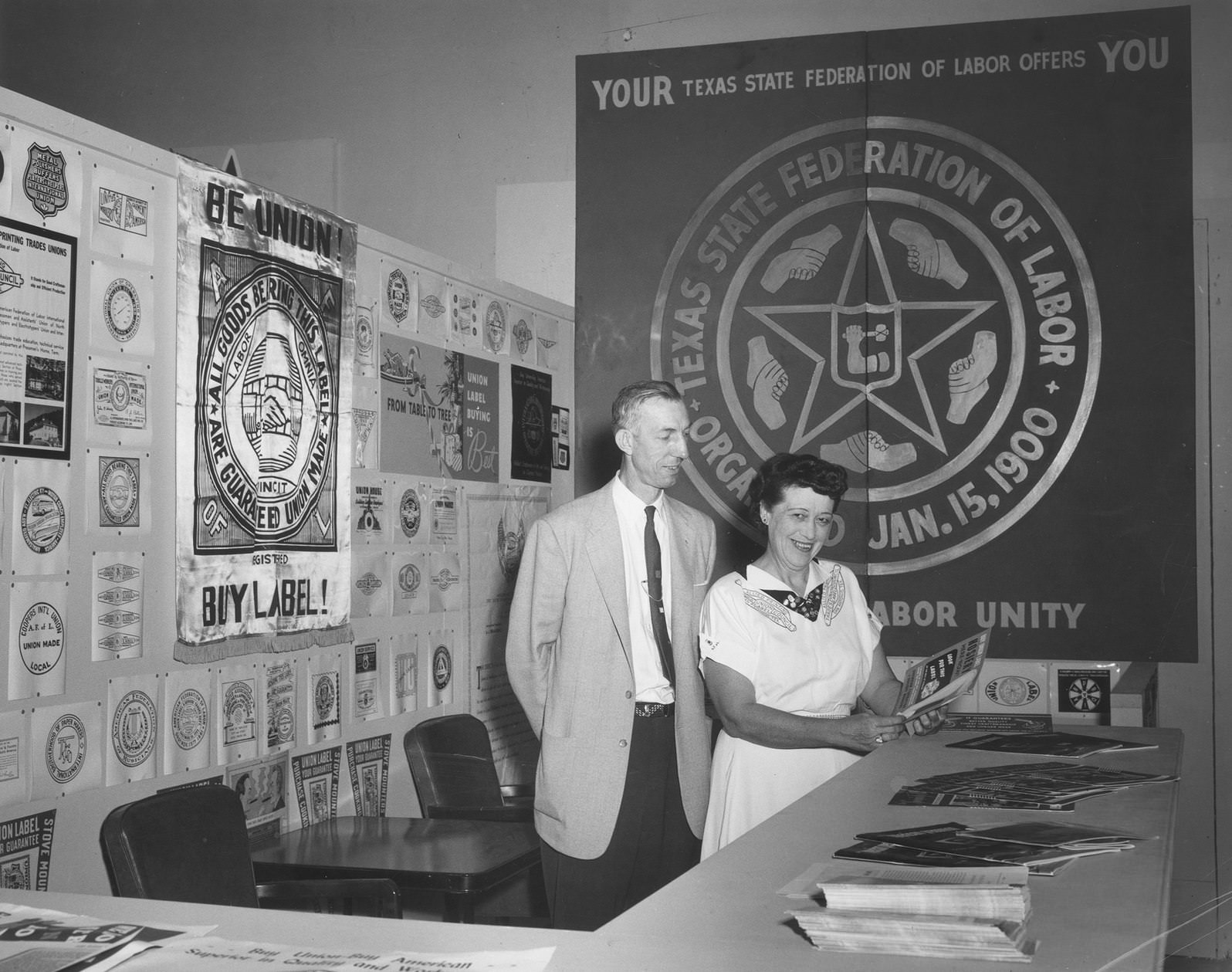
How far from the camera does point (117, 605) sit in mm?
2752

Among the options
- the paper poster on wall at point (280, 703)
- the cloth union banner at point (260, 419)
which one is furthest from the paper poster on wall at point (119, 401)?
the paper poster on wall at point (280, 703)

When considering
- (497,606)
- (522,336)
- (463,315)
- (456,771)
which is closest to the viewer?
(456,771)

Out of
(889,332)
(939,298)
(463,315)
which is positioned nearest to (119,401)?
(463,315)

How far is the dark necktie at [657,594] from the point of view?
3.21 meters

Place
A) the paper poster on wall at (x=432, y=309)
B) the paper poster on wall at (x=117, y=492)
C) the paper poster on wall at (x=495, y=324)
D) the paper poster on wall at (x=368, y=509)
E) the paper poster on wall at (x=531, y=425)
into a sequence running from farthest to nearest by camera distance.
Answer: the paper poster on wall at (x=531, y=425) < the paper poster on wall at (x=495, y=324) < the paper poster on wall at (x=432, y=309) < the paper poster on wall at (x=368, y=509) < the paper poster on wall at (x=117, y=492)

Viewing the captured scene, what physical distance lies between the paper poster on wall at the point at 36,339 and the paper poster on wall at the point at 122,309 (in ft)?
0.24

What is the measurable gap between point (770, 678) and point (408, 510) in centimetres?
142

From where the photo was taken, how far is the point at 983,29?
14.1ft

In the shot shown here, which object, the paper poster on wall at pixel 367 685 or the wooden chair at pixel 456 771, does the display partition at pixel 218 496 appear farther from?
the wooden chair at pixel 456 771

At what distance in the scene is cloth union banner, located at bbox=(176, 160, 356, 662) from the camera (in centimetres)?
297

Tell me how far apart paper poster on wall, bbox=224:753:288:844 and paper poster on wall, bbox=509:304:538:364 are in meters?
1.87

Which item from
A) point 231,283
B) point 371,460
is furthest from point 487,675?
point 231,283

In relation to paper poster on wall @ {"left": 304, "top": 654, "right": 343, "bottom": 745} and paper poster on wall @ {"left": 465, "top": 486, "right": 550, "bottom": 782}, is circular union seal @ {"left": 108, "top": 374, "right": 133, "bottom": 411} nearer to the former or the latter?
paper poster on wall @ {"left": 304, "top": 654, "right": 343, "bottom": 745}

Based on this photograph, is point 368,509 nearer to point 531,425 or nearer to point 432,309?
point 432,309
